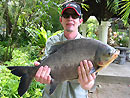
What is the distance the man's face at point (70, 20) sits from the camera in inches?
69.1

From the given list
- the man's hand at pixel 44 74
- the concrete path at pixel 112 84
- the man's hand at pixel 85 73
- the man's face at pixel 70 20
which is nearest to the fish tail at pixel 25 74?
the man's hand at pixel 44 74

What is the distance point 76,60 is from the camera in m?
1.44

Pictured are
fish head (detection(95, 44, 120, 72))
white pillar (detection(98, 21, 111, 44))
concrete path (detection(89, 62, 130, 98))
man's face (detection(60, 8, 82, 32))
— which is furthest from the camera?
white pillar (detection(98, 21, 111, 44))

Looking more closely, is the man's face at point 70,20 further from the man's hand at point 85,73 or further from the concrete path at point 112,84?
the concrete path at point 112,84

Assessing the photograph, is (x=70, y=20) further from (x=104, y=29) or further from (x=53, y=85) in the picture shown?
(x=104, y=29)

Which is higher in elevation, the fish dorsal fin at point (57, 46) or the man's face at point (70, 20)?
the man's face at point (70, 20)

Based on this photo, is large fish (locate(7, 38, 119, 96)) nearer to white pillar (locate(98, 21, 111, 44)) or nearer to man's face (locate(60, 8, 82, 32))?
man's face (locate(60, 8, 82, 32))

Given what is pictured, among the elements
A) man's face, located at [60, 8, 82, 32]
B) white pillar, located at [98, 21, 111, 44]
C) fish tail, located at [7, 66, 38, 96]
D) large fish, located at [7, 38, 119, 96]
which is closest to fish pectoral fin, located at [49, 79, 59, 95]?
large fish, located at [7, 38, 119, 96]

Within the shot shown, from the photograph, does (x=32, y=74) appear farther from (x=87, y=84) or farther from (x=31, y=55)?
(x=31, y=55)

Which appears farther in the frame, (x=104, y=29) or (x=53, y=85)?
(x=104, y=29)

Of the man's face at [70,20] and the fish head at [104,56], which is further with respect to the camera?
the man's face at [70,20]

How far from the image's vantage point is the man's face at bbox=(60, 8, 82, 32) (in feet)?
5.76

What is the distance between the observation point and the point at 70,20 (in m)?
1.75

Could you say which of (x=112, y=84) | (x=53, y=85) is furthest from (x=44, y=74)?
(x=112, y=84)
